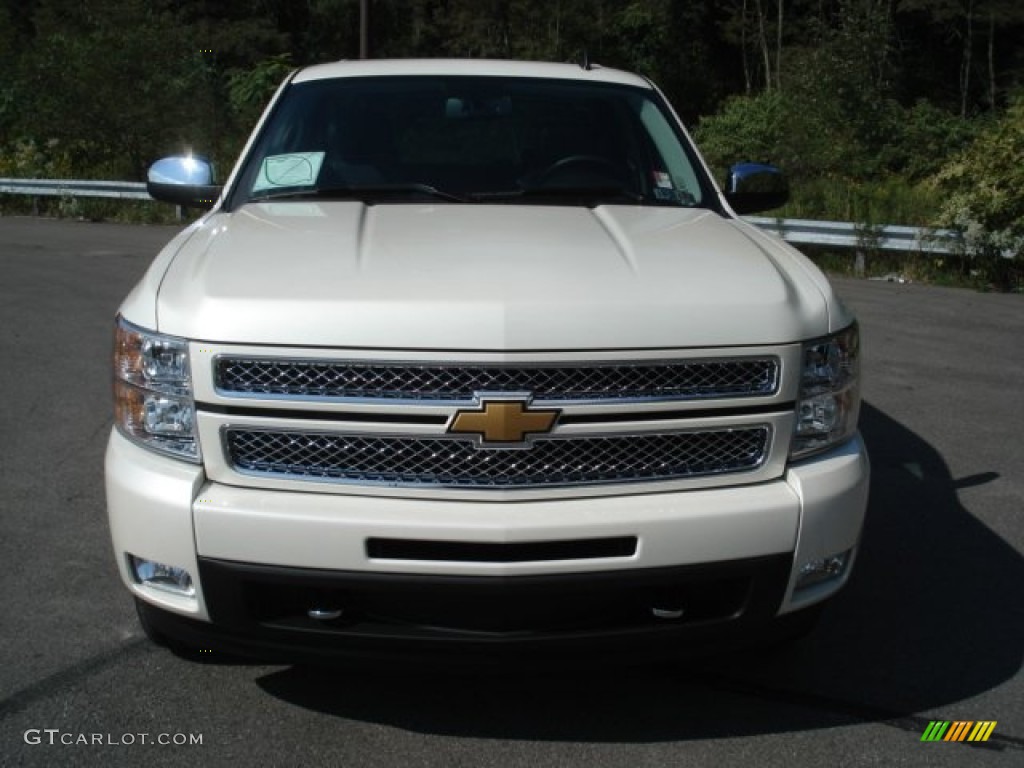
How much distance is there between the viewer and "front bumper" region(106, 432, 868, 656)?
2.75m

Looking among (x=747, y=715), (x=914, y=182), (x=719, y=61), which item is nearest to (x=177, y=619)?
(x=747, y=715)

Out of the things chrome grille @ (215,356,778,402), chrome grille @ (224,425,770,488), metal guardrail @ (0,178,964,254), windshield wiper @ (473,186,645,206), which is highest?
windshield wiper @ (473,186,645,206)

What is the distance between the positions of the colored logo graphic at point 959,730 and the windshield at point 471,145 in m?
1.96

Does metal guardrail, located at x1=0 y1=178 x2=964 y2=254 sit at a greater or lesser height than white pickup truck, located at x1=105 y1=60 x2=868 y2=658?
lesser

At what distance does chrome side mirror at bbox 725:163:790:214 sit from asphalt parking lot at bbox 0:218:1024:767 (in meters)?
1.43

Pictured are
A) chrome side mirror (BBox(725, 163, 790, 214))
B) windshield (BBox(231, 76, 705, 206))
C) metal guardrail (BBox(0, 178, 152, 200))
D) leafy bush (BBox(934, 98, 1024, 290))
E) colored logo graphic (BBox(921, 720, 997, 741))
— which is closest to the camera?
colored logo graphic (BBox(921, 720, 997, 741))

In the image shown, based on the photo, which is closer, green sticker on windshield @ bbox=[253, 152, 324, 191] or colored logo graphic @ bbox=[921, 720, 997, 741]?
colored logo graphic @ bbox=[921, 720, 997, 741]

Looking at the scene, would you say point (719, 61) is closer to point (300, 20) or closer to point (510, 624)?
point (300, 20)

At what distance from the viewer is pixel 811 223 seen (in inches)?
529

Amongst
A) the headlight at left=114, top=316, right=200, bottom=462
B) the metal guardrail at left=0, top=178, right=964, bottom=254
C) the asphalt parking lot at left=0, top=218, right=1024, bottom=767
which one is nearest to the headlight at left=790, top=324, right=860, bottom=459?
the asphalt parking lot at left=0, top=218, right=1024, bottom=767

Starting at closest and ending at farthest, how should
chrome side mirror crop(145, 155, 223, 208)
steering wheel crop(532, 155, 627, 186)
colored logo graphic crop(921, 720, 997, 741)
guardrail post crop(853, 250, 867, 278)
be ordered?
1. colored logo graphic crop(921, 720, 997, 741)
2. steering wheel crop(532, 155, 627, 186)
3. chrome side mirror crop(145, 155, 223, 208)
4. guardrail post crop(853, 250, 867, 278)

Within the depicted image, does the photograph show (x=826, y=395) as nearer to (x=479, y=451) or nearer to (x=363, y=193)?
(x=479, y=451)

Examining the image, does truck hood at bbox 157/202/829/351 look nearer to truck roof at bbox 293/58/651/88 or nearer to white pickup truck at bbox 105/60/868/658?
white pickup truck at bbox 105/60/868/658

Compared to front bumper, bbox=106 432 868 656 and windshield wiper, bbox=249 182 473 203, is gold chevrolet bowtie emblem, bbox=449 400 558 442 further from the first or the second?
windshield wiper, bbox=249 182 473 203
